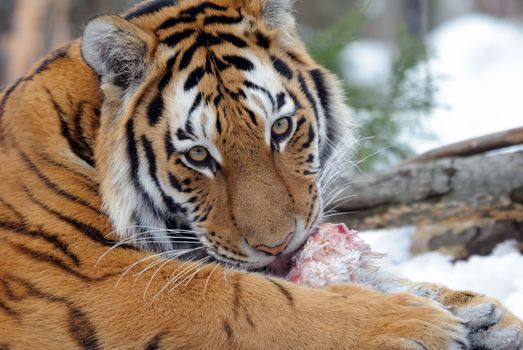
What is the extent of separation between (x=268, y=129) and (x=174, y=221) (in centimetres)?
43

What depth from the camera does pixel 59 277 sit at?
6.77 ft

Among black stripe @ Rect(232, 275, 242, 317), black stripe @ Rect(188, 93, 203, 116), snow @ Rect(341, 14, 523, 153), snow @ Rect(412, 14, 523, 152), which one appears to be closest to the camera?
black stripe @ Rect(232, 275, 242, 317)

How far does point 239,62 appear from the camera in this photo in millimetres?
2170

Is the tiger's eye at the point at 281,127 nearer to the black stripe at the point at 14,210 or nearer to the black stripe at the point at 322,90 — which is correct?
the black stripe at the point at 322,90

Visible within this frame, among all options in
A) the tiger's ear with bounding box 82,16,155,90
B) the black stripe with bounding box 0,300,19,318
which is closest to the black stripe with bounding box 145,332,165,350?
the black stripe with bounding box 0,300,19,318

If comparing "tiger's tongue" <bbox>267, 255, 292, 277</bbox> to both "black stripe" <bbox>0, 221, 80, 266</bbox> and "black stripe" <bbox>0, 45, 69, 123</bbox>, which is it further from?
"black stripe" <bbox>0, 45, 69, 123</bbox>

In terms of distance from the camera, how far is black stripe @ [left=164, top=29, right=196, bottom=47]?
2207 mm

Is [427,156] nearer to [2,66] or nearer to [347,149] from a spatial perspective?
[347,149]

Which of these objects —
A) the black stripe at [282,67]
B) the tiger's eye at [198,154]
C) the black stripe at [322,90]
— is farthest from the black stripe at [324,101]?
the tiger's eye at [198,154]

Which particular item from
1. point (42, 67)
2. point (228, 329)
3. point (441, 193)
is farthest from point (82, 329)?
point (441, 193)

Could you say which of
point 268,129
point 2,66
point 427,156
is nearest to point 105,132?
point 268,129

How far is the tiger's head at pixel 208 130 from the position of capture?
2.05m

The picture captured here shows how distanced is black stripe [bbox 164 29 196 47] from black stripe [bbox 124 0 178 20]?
5.7 inches

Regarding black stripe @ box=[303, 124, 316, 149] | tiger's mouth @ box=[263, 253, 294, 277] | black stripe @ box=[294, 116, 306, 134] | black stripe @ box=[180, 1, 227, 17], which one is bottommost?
tiger's mouth @ box=[263, 253, 294, 277]
